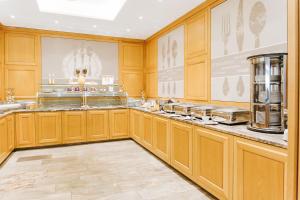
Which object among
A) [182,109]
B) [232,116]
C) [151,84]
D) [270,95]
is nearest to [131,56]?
[151,84]

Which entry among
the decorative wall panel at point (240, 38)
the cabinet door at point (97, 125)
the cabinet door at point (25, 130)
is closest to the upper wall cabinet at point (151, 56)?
the cabinet door at point (97, 125)

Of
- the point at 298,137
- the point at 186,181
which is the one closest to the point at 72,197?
the point at 186,181

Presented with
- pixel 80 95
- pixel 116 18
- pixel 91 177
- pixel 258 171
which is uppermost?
pixel 116 18

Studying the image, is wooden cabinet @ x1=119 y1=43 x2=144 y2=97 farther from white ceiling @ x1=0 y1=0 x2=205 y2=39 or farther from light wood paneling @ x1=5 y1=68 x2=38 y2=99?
light wood paneling @ x1=5 y1=68 x2=38 y2=99

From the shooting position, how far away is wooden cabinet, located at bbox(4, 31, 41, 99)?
5.35 metres

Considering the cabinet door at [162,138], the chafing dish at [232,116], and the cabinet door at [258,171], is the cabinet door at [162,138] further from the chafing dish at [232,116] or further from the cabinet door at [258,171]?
the cabinet door at [258,171]

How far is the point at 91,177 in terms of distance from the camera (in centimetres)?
324

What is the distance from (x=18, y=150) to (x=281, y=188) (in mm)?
4985

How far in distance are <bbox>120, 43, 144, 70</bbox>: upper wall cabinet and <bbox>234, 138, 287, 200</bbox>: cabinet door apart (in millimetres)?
4778

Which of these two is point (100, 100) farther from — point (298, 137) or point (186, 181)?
point (298, 137)

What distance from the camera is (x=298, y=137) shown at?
1.09m

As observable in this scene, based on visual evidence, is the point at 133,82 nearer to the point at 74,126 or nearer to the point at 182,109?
the point at 74,126

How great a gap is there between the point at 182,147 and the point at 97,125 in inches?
112

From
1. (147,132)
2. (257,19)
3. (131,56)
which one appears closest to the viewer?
(257,19)
